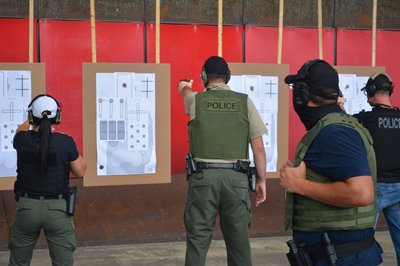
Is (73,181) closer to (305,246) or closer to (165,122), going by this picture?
(165,122)

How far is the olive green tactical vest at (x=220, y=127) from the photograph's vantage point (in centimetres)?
457

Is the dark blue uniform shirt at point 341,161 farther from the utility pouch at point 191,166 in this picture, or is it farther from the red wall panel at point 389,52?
the red wall panel at point 389,52

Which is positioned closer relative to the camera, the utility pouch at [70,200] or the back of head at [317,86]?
the back of head at [317,86]

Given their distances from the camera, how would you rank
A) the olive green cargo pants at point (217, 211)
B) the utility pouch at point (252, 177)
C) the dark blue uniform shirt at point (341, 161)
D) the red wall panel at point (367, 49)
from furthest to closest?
1. the red wall panel at point (367, 49)
2. the utility pouch at point (252, 177)
3. the olive green cargo pants at point (217, 211)
4. the dark blue uniform shirt at point (341, 161)

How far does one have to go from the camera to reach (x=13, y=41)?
229 inches

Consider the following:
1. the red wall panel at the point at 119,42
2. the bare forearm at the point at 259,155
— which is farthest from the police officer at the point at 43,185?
the red wall panel at the point at 119,42

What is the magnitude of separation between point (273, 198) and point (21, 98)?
2863 millimetres

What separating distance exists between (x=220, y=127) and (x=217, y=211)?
62 cm

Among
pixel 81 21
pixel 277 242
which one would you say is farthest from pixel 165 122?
pixel 277 242

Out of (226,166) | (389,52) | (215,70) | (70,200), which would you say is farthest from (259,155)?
(389,52)

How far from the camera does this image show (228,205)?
4.58 metres

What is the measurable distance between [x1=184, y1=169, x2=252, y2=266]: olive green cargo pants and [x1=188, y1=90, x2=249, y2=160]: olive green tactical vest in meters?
0.15

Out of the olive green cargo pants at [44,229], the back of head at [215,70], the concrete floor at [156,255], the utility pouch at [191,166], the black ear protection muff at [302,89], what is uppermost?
the back of head at [215,70]

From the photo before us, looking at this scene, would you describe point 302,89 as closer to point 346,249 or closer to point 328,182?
point 328,182
